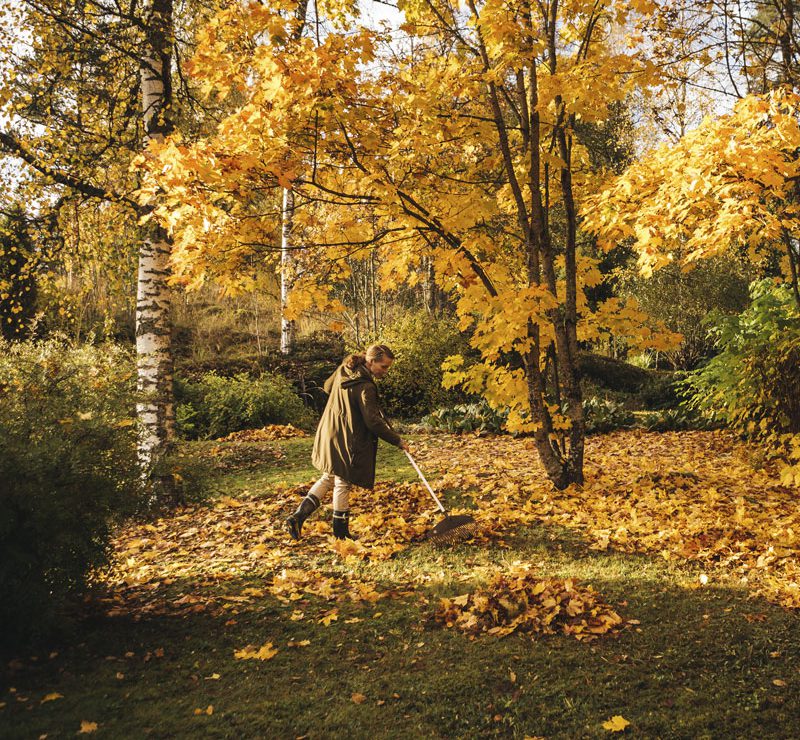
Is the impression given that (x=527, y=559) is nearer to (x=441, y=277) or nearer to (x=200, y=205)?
(x=441, y=277)

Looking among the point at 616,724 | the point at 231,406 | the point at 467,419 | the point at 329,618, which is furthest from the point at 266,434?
the point at 616,724

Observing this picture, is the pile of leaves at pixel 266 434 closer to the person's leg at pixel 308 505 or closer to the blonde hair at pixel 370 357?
the person's leg at pixel 308 505

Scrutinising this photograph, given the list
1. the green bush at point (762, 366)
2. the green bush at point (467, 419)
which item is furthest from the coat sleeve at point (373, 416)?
the green bush at point (467, 419)

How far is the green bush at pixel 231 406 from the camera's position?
10734 millimetres

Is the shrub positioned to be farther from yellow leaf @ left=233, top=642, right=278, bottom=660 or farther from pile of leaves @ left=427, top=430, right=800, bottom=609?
yellow leaf @ left=233, top=642, right=278, bottom=660

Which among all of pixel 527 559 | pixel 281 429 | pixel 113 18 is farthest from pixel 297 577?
pixel 113 18

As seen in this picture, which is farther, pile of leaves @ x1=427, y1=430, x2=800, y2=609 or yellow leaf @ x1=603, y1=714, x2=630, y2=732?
pile of leaves @ x1=427, y1=430, x2=800, y2=609

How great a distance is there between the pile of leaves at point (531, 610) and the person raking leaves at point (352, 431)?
4.94ft

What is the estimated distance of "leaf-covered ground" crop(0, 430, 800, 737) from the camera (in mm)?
2641

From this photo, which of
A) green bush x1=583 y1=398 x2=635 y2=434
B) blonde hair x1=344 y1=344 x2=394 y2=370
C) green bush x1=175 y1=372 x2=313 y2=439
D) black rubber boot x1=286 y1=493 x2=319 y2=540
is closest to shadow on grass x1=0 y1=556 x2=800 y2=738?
black rubber boot x1=286 y1=493 x2=319 y2=540

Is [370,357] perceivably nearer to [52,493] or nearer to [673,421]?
[52,493]

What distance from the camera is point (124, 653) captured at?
3.25 m

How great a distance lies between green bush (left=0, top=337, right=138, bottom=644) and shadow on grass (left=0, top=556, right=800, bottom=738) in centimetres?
34

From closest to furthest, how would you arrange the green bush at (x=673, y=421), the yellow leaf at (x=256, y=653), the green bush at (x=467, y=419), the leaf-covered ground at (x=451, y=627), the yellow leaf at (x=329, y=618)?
1. the leaf-covered ground at (x=451, y=627)
2. the yellow leaf at (x=256, y=653)
3. the yellow leaf at (x=329, y=618)
4. the green bush at (x=673, y=421)
5. the green bush at (x=467, y=419)
